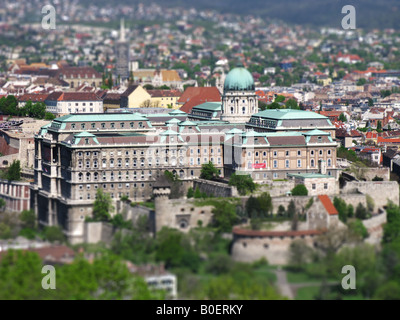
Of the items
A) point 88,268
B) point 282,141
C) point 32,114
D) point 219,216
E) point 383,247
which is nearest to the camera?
point 88,268

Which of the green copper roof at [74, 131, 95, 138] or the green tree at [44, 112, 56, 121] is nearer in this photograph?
the green copper roof at [74, 131, 95, 138]

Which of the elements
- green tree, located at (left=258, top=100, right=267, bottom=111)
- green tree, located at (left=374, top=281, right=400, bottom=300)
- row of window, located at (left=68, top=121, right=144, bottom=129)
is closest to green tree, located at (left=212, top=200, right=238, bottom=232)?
green tree, located at (left=374, top=281, right=400, bottom=300)

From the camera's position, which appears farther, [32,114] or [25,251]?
[32,114]

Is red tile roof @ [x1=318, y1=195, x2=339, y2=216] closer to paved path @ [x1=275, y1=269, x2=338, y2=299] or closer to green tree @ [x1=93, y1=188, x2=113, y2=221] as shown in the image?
paved path @ [x1=275, y1=269, x2=338, y2=299]

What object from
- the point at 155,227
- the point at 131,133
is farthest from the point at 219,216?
the point at 131,133

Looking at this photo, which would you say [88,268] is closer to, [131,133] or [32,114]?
[131,133]

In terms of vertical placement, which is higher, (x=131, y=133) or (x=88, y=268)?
(x=131, y=133)

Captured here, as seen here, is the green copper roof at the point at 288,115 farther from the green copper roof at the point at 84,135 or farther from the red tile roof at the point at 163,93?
A: the red tile roof at the point at 163,93
